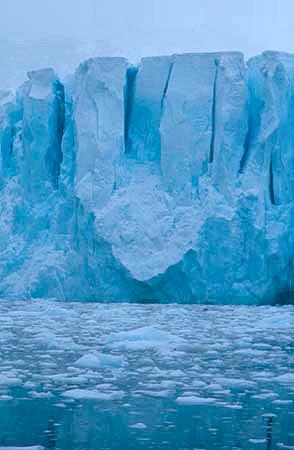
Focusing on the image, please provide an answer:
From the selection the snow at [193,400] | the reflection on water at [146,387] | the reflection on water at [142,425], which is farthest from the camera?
the snow at [193,400]

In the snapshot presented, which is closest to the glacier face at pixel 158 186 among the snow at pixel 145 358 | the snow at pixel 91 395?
the snow at pixel 145 358

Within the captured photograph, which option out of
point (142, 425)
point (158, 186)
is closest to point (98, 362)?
point (142, 425)

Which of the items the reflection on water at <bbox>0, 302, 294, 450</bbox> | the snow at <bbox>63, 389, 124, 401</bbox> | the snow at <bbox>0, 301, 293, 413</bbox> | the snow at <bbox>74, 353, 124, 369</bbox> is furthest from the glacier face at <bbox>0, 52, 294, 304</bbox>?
the snow at <bbox>63, 389, 124, 401</bbox>

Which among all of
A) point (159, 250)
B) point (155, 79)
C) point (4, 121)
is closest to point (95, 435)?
point (159, 250)

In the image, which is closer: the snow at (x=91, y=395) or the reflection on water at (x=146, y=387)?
the reflection on water at (x=146, y=387)

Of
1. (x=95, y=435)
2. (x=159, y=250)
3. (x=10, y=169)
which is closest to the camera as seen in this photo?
(x=95, y=435)

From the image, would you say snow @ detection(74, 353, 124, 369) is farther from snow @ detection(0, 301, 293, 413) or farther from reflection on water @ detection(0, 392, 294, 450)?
reflection on water @ detection(0, 392, 294, 450)

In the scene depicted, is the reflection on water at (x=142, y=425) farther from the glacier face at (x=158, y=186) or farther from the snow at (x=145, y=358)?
the glacier face at (x=158, y=186)

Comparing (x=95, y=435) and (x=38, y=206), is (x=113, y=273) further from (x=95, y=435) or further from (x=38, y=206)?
(x=95, y=435)

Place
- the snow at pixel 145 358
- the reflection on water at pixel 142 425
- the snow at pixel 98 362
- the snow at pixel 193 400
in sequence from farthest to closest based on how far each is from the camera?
the snow at pixel 98 362 < the snow at pixel 145 358 < the snow at pixel 193 400 < the reflection on water at pixel 142 425
